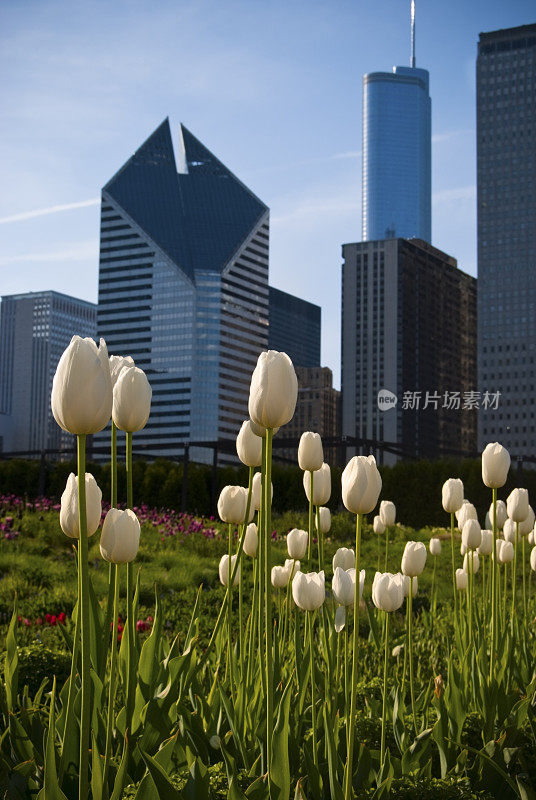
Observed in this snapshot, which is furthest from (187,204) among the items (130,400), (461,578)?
(130,400)

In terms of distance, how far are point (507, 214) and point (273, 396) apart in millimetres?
139894

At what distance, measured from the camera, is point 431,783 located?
1993 millimetres

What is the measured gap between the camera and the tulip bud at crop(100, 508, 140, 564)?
1.81 m

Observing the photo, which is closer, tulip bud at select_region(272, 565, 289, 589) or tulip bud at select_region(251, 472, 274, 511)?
tulip bud at select_region(251, 472, 274, 511)

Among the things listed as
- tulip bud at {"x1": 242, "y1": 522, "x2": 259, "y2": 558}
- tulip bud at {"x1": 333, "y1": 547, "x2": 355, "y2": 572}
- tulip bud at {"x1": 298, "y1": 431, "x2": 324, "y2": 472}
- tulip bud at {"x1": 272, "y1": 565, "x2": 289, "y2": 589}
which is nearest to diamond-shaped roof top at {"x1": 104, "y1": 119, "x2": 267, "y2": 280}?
tulip bud at {"x1": 272, "y1": 565, "x2": 289, "y2": 589}

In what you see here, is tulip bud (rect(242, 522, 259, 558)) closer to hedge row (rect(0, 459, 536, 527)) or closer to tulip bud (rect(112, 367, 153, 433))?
tulip bud (rect(112, 367, 153, 433))

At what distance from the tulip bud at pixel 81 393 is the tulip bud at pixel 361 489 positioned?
0.57 meters

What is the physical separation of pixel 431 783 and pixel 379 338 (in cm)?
12932

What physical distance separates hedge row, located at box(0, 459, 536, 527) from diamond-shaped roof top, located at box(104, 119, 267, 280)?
381 feet

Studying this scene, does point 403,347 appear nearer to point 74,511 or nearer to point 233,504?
point 233,504

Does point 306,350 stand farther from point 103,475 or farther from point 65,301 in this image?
point 103,475

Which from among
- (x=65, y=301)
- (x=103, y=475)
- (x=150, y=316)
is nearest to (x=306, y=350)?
(x=65, y=301)

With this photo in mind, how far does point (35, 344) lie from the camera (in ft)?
616

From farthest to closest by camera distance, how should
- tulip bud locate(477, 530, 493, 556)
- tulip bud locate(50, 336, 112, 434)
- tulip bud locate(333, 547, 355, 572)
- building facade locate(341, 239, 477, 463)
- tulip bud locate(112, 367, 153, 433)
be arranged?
1. building facade locate(341, 239, 477, 463)
2. tulip bud locate(477, 530, 493, 556)
3. tulip bud locate(333, 547, 355, 572)
4. tulip bud locate(112, 367, 153, 433)
5. tulip bud locate(50, 336, 112, 434)
